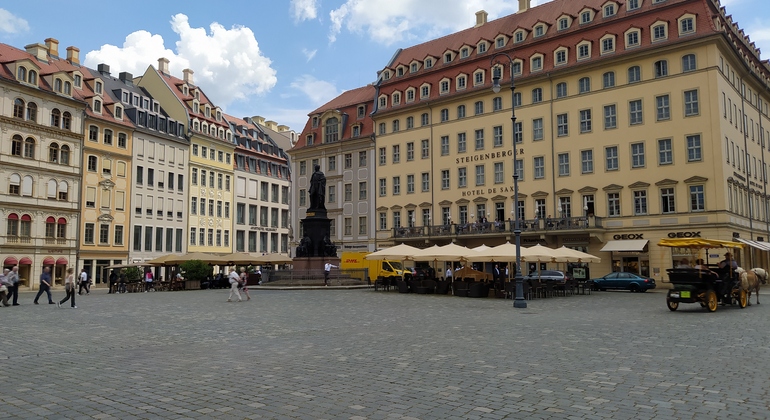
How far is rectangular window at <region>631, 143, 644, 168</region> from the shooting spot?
144 feet

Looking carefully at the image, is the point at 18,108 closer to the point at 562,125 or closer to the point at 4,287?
the point at 4,287

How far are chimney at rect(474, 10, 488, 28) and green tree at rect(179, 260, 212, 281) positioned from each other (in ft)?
109

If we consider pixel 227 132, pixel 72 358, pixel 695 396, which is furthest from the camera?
pixel 227 132

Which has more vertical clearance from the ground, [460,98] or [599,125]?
[460,98]

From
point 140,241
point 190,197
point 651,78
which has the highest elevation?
point 651,78

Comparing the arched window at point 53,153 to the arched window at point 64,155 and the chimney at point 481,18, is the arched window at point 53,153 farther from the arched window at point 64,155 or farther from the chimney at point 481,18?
the chimney at point 481,18

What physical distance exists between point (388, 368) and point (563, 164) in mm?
40907

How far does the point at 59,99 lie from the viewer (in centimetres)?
5188

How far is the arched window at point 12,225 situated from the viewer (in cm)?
4825

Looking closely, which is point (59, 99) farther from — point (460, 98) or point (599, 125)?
point (599, 125)

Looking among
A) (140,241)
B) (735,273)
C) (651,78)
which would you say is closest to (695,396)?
(735,273)

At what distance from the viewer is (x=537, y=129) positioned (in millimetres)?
49344

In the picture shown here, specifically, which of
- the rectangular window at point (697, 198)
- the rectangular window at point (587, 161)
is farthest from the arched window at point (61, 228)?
the rectangular window at point (697, 198)

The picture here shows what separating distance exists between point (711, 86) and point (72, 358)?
40.7 m
